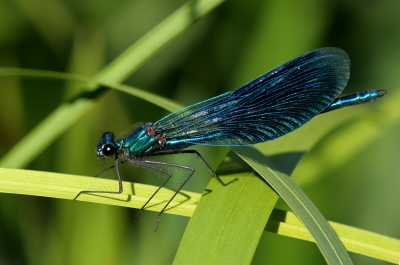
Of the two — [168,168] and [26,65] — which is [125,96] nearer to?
[26,65]

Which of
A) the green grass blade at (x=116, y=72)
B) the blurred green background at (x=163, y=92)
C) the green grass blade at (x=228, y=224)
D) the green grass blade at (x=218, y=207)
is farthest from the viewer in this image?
the blurred green background at (x=163, y=92)

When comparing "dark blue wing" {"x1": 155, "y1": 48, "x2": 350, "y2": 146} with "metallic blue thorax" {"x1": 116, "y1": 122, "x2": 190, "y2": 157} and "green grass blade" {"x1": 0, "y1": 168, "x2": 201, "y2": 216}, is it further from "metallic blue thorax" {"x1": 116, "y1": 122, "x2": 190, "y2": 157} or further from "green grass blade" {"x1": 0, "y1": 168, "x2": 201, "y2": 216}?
"green grass blade" {"x1": 0, "y1": 168, "x2": 201, "y2": 216}

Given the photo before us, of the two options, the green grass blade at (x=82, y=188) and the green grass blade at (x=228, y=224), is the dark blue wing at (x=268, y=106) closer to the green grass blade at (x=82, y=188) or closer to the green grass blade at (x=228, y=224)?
the green grass blade at (x=228, y=224)

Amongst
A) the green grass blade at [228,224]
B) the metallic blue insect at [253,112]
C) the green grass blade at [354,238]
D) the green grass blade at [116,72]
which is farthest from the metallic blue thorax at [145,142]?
the green grass blade at [354,238]

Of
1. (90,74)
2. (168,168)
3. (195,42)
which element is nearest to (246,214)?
(168,168)

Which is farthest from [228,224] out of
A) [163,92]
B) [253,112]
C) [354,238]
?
[163,92]

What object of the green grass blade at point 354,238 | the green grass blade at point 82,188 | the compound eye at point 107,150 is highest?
the compound eye at point 107,150
